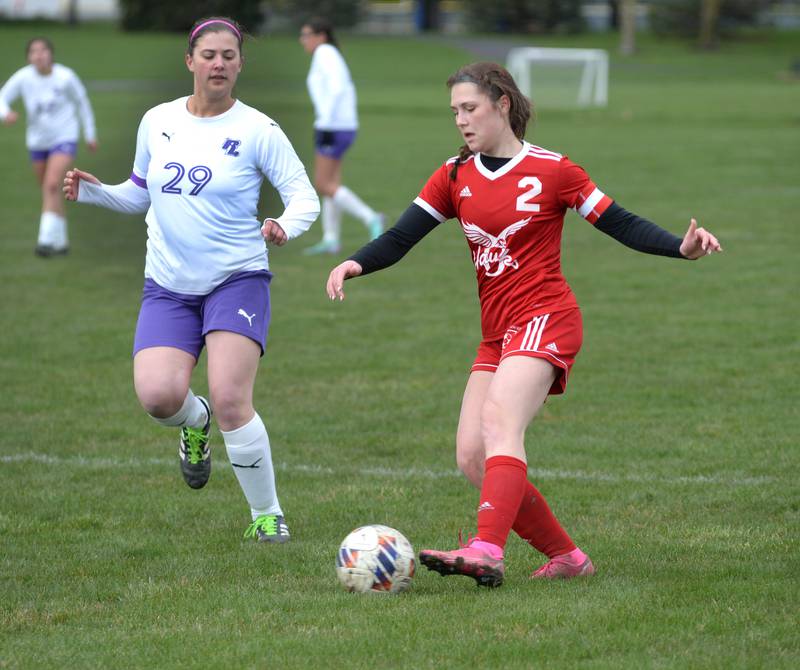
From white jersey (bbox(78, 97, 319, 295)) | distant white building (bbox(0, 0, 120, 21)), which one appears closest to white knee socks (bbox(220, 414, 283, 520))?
white jersey (bbox(78, 97, 319, 295))

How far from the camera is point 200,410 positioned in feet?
21.3

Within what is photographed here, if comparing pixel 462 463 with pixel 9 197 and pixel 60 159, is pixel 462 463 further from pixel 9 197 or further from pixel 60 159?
pixel 9 197

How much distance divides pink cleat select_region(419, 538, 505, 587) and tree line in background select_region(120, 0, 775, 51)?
61.9m

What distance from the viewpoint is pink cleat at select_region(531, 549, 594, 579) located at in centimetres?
541

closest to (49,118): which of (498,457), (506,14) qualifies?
(498,457)

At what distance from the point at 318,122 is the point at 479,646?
1102 centimetres

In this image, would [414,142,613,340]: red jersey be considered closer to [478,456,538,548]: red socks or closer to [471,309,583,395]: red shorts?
[471,309,583,395]: red shorts

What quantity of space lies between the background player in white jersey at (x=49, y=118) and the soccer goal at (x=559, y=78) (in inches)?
1036

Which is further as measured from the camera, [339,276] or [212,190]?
[212,190]

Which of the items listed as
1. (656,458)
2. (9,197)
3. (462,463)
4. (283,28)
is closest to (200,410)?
(462,463)

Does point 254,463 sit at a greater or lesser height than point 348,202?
greater

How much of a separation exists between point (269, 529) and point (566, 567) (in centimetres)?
144

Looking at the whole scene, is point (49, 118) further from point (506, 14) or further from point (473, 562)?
point (506, 14)

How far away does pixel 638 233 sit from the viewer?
5285 millimetres
